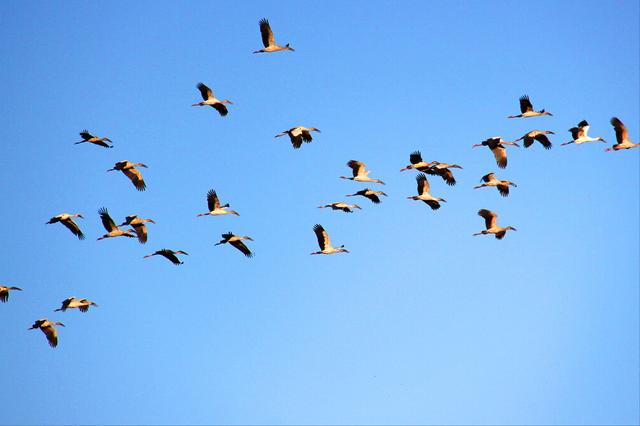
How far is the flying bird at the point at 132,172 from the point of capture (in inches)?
1147

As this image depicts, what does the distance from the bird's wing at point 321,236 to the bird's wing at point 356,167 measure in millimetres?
1973

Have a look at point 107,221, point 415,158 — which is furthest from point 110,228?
point 415,158

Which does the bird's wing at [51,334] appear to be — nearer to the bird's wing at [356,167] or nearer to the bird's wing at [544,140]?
the bird's wing at [356,167]

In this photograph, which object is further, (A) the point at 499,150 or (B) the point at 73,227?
(A) the point at 499,150

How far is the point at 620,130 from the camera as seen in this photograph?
31.5m

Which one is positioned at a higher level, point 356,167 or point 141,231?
point 356,167

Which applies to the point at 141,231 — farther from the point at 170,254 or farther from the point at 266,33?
the point at 266,33

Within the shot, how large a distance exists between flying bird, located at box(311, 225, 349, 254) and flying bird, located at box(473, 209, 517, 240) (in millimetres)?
4457

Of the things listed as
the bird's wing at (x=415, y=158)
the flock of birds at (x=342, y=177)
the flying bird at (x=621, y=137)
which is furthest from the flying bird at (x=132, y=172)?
the flying bird at (x=621, y=137)

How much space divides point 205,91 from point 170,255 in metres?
5.05

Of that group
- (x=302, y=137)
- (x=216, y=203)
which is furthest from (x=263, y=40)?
(x=216, y=203)

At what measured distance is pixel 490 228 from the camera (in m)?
30.9

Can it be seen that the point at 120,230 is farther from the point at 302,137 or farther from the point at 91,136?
the point at 302,137

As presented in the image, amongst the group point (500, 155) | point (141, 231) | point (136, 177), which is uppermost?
point (500, 155)
